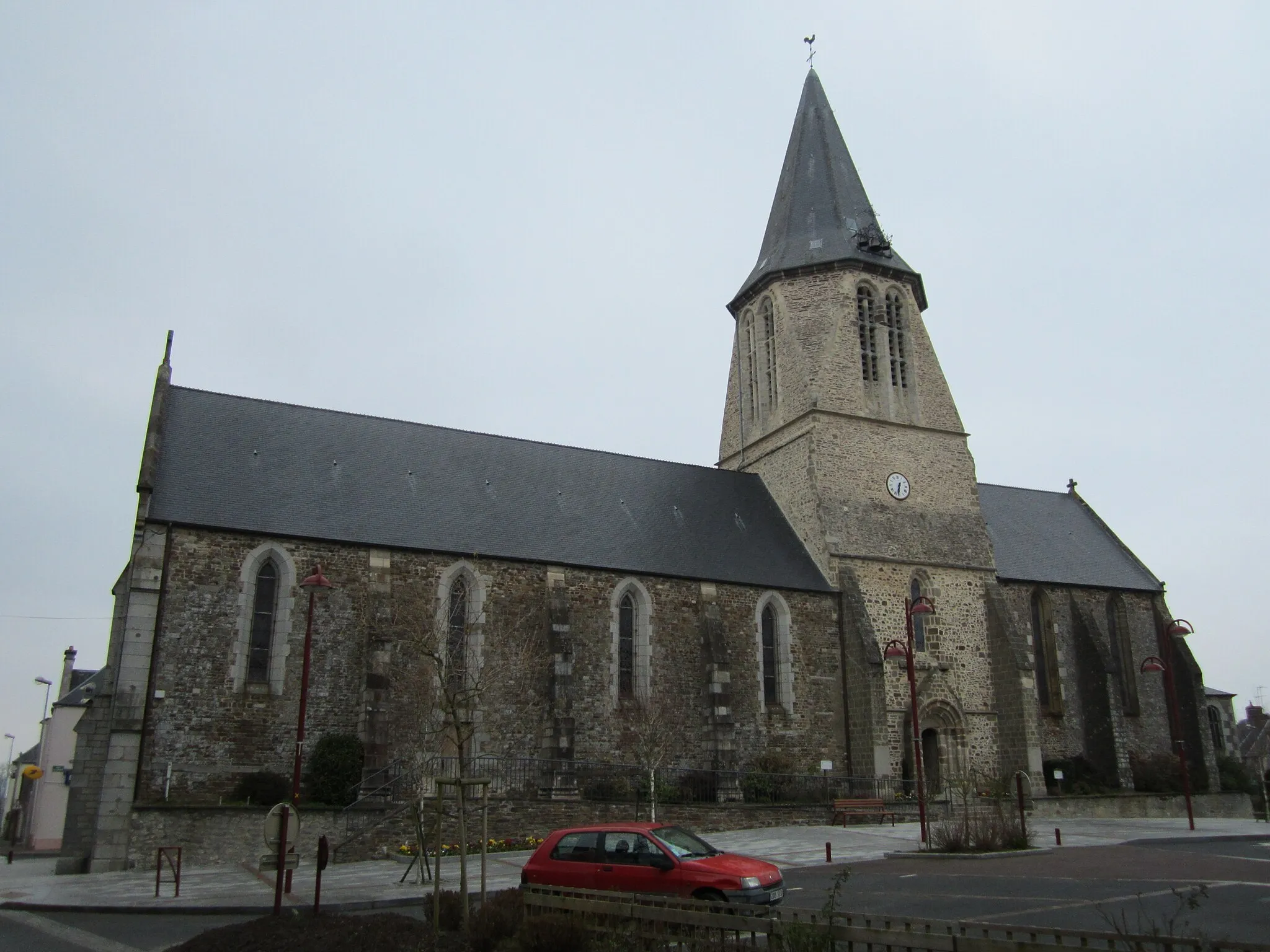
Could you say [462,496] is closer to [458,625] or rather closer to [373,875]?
[458,625]

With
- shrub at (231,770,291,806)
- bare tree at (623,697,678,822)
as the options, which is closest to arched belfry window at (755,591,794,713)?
bare tree at (623,697,678,822)

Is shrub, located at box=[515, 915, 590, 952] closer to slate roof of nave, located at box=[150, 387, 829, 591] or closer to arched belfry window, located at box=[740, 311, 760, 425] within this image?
slate roof of nave, located at box=[150, 387, 829, 591]

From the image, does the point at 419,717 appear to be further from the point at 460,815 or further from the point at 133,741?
the point at 460,815

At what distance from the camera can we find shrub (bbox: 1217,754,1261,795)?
115 feet

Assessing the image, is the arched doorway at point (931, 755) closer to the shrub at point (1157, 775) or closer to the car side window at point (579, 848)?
the shrub at point (1157, 775)

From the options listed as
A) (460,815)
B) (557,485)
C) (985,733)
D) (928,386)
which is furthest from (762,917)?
(928,386)

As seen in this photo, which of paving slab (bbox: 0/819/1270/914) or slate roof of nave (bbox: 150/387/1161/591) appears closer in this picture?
paving slab (bbox: 0/819/1270/914)

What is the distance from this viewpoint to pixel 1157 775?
3238 centimetres

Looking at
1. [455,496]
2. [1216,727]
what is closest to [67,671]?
[455,496]

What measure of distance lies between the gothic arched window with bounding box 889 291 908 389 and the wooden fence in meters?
25.3

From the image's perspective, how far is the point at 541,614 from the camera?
84.5 feet

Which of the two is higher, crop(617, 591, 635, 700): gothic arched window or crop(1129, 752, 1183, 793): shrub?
crop(617, 591, 635, 700): gothic arched window

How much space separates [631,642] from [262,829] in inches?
411

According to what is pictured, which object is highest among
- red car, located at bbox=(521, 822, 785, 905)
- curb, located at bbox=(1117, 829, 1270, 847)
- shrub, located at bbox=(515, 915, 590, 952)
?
red car, located at bbox=(521, 822, 785, 905)
